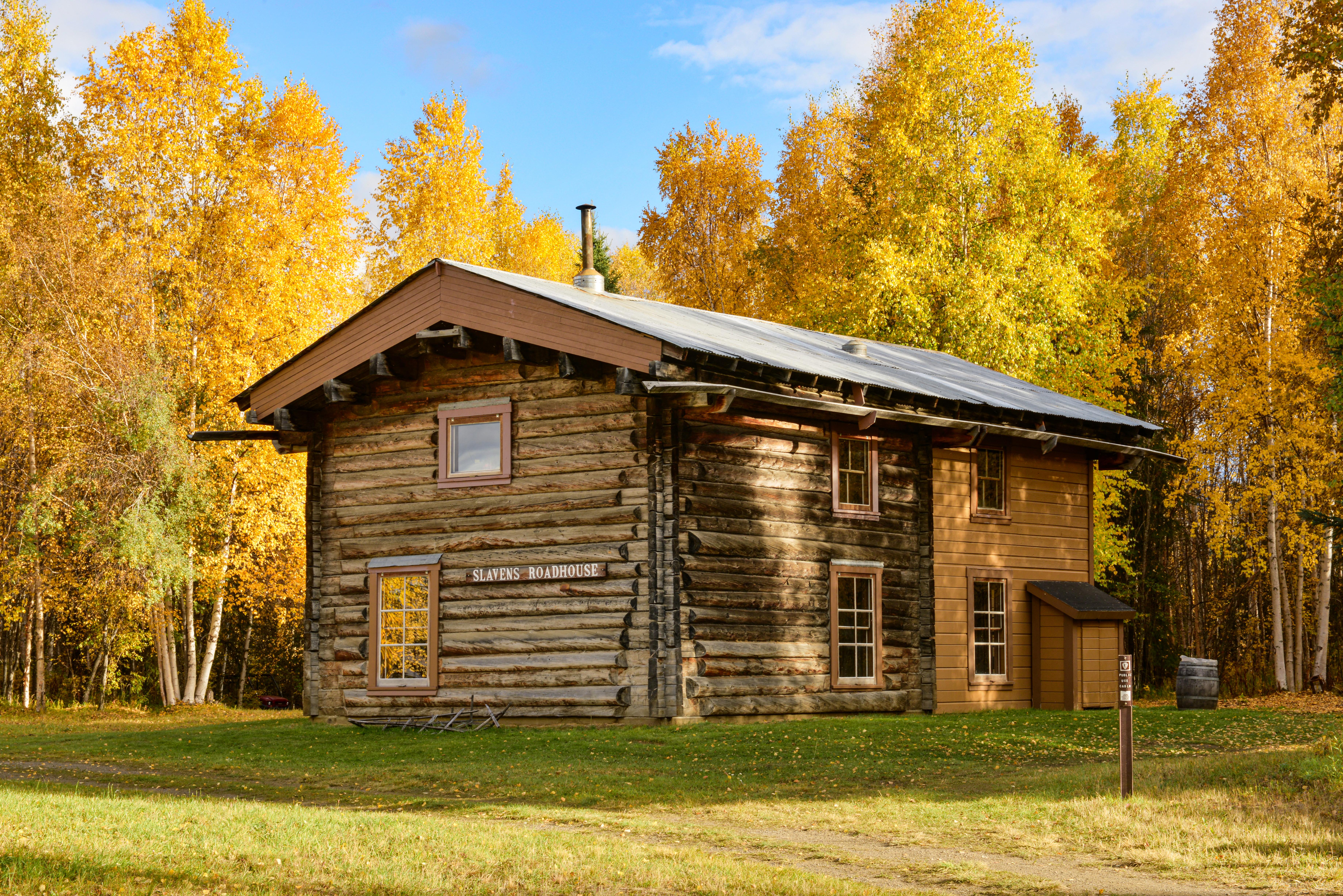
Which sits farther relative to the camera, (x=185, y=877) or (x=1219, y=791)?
(x=1219, y=791)

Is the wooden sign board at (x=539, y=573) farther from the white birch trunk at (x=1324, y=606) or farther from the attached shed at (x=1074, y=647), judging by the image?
the white birch trunk at (x=1324, y=606)

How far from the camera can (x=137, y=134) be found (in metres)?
31.4

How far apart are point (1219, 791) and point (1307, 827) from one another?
5.66 feet

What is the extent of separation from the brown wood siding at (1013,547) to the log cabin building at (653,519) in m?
0.06

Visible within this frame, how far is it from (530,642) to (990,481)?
31.6 feet

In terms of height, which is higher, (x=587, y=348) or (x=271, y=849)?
(x=587, y=348)

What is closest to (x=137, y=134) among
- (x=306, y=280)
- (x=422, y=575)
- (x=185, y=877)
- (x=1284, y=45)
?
(x=306, y=280)

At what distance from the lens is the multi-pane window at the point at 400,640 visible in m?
22.7

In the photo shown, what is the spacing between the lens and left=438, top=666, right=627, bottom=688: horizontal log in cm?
2039

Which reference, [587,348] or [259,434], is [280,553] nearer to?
[259,434]

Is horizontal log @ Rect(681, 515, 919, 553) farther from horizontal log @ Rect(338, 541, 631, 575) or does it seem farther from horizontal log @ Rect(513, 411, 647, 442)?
horizontal log @ Rect(513, 411, 647, 442)

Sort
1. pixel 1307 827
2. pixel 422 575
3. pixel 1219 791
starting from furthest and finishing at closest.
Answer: pixel 422 575
pixel 1219 791
pixel 1307 827

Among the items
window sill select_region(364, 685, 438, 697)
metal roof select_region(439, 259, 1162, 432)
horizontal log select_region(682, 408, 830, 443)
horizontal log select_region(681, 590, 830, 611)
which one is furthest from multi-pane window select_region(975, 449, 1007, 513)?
window sill select_region(364, 685, 438, 697)

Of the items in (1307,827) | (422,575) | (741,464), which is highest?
A: (741,464)
